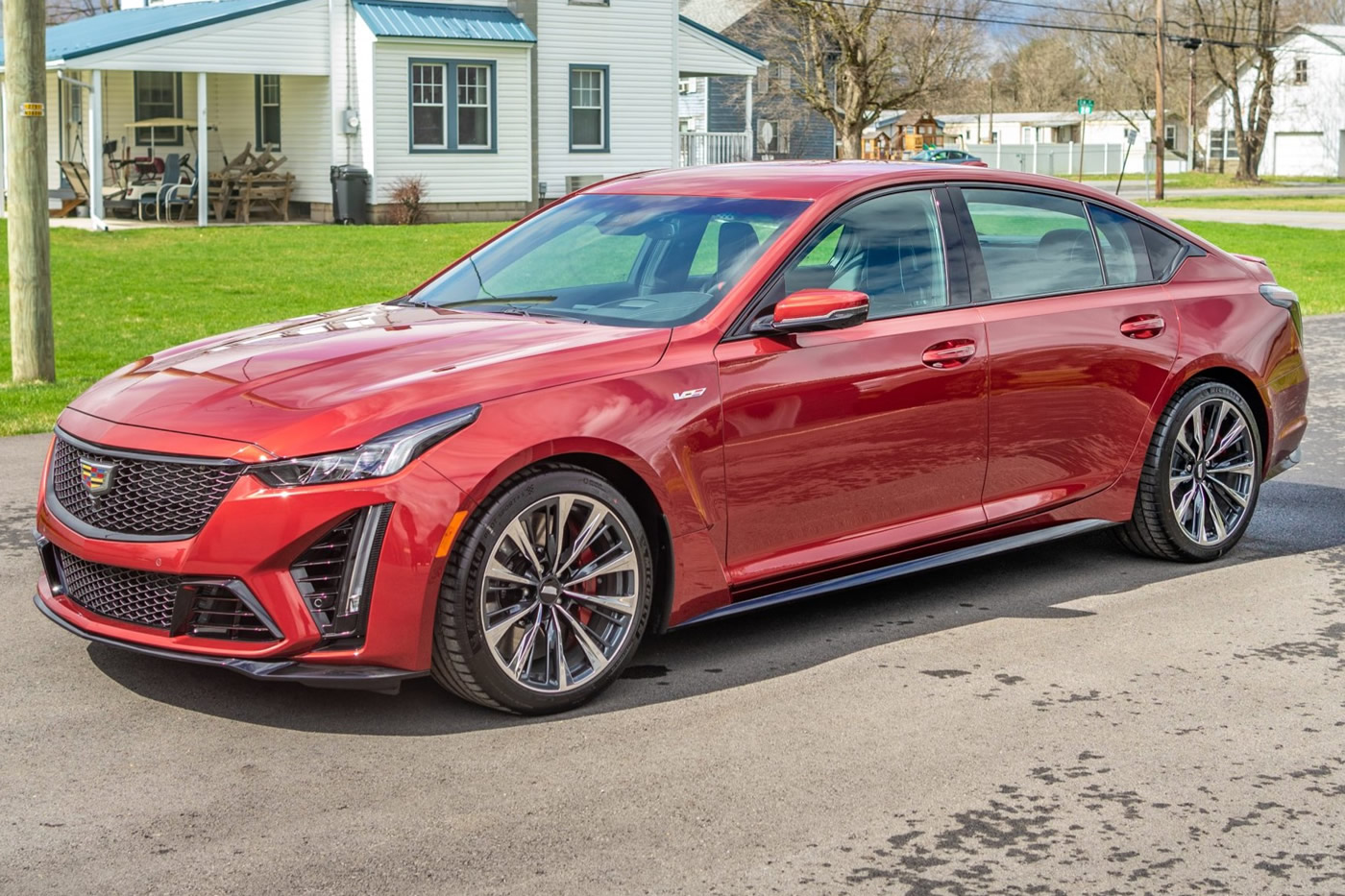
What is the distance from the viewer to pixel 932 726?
5.03 m

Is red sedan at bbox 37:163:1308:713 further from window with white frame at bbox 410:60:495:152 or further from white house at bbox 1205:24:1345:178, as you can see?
white house at bbox 1205:24:1345:178

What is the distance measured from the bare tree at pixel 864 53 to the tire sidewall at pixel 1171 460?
45423mm

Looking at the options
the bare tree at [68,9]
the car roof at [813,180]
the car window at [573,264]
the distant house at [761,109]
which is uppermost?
the bare tree at [68,9]

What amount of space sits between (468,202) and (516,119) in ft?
6.73

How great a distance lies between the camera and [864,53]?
51688 millimetres

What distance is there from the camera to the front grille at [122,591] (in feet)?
15.7

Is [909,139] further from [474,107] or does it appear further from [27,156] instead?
[27,156]

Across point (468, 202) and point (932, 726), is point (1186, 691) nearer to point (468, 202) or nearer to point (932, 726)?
point (932, 726)

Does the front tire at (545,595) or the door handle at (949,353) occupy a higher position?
the door handle at (949,353)

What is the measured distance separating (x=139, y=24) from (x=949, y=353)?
31150mm

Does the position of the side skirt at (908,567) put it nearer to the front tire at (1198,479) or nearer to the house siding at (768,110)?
the front tire at (1198,479)

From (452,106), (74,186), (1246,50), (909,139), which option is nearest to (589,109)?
(452,106)

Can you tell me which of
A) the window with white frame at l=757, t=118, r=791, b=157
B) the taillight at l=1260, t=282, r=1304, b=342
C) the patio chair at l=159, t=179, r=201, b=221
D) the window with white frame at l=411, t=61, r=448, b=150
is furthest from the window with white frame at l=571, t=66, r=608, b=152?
the taillight at l=1260, t=282, r=1304, b=342

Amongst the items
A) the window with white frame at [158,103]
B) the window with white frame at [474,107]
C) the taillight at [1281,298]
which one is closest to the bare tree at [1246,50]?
the window with white frame at [474,107]
